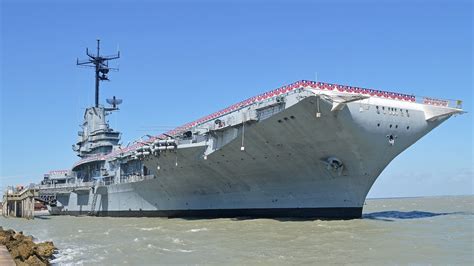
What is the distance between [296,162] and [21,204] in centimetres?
3565

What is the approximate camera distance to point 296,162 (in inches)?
827

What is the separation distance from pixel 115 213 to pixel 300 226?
61.5ft

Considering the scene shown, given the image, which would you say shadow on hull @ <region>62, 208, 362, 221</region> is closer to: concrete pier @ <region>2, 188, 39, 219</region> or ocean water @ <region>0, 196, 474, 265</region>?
ocean water @ <region>0, 196, 474, 265</region>

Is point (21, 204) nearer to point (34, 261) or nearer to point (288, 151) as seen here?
point (288, 151)

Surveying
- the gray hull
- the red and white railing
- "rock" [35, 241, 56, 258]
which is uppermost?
the red and white railing

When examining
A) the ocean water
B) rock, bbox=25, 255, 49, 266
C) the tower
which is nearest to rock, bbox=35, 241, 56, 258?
the ocean water

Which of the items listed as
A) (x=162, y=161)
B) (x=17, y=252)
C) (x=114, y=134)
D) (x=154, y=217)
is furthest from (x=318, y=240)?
(x=114, y=134)

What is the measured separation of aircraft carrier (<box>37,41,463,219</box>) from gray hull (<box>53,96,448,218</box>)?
44mm

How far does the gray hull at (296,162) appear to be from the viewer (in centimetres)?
1909

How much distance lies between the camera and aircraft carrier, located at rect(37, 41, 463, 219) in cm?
1897

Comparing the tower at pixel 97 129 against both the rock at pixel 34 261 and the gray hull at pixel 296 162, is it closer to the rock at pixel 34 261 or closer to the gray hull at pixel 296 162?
the gray hull at pixel 296 162

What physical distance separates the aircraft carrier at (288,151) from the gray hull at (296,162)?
0.14 feet

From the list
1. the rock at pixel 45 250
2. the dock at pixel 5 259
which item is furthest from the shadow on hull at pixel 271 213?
the dock at pixel 5 259

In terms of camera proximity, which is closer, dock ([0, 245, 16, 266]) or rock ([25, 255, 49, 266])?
dock ([0, 245, 16, 266])
